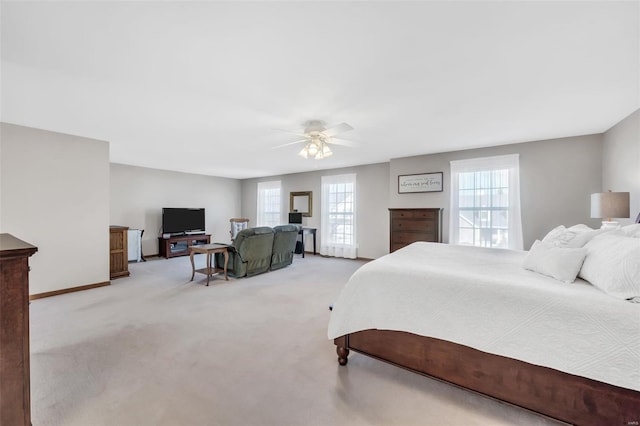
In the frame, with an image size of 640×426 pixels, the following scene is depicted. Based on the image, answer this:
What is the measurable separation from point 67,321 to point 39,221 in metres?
1.66

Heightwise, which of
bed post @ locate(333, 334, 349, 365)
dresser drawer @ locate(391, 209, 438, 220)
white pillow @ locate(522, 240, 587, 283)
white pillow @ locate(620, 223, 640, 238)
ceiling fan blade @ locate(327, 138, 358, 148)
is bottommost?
bed post @ locate(333, 334, 349, 365)

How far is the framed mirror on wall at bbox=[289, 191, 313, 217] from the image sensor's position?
742 cm

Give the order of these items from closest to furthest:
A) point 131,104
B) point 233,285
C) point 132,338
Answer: point 132,338 < point 131,104 < point 233,285

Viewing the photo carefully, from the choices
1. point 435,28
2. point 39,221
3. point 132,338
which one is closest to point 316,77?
point 435,28

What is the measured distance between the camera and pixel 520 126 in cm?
340

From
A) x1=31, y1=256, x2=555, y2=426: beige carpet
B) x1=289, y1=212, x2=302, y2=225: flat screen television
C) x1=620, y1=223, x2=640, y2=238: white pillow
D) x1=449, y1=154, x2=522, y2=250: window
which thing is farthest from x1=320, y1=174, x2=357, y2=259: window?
x1=620, y1=223, x2=640, y2=238: white pillow

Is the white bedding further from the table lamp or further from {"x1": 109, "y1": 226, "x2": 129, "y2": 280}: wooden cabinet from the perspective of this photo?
{"x1": 109, "y1": 226, "x2": 129, "y2": 280}: wooden cabinet

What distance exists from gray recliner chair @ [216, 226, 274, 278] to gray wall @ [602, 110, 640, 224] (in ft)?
16.2

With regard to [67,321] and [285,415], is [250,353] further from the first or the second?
[67,321]

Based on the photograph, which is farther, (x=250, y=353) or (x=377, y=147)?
(x=377, y=147)

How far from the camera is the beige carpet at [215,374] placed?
156 cm

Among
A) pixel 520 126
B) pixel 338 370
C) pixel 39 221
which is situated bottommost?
pixel 338 370

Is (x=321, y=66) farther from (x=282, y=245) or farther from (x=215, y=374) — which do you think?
(x=282, y=245)

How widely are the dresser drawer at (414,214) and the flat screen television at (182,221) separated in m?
5.67
